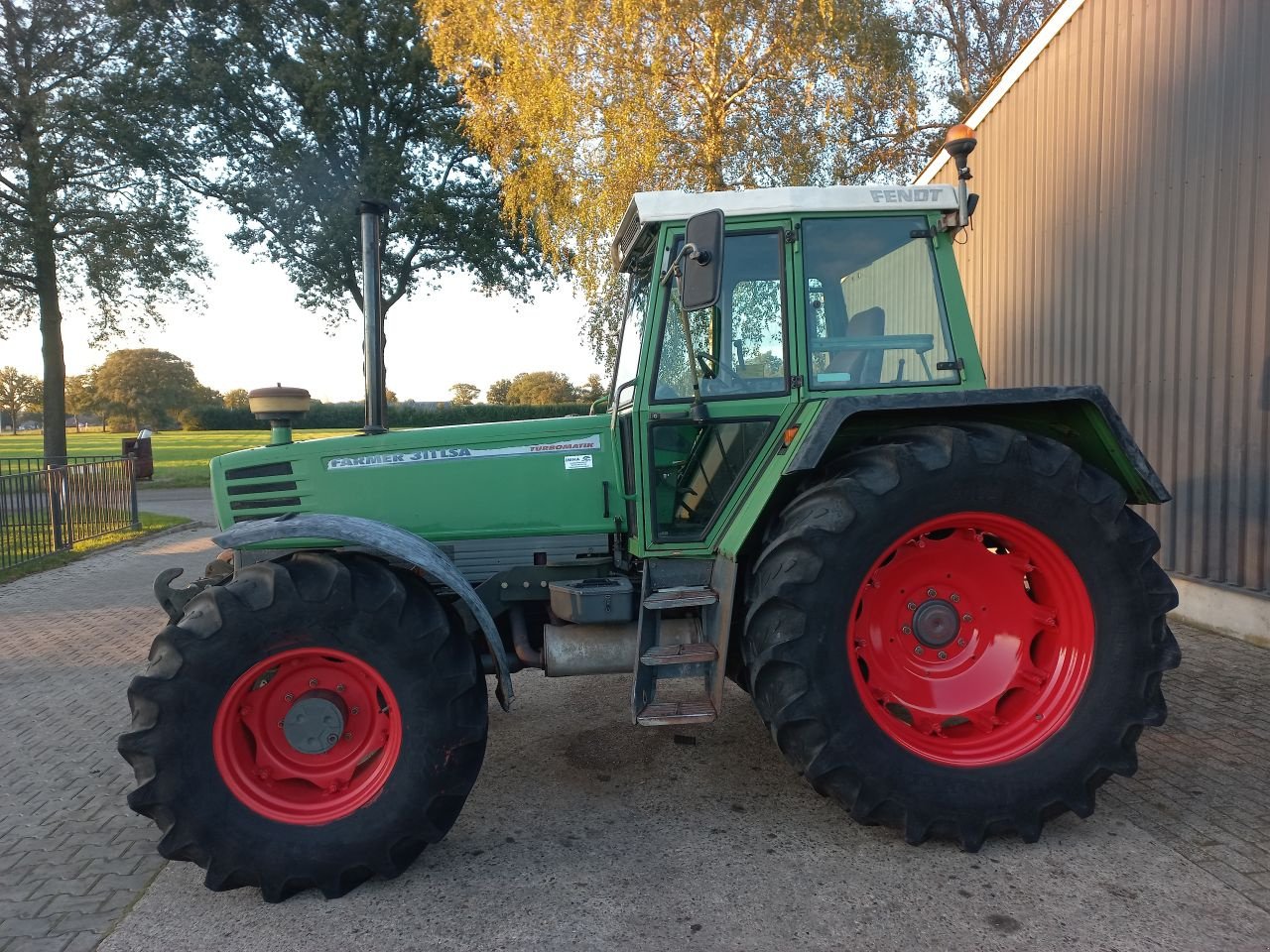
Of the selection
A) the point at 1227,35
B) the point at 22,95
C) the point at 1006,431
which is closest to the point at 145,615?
the point at 1006,431

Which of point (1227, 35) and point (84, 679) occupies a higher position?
point (1227, 35)

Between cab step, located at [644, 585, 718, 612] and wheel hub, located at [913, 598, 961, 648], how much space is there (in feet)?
2.56

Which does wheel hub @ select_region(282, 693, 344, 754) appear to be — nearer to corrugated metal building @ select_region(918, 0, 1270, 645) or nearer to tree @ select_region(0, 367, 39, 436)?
corrugated metal building @ select_region(918, 0, 1270, 645)

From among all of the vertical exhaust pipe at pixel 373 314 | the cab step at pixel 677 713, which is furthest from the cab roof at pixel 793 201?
the cab step at pixel 677 713

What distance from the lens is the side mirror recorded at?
2.78m

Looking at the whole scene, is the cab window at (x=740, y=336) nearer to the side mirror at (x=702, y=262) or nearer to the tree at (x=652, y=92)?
the side mirror at (x=702, y=262)

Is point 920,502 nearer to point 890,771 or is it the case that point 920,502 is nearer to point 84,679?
point 890,771

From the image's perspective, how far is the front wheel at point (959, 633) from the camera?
2.81 metres

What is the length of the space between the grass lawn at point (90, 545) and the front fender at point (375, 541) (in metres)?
7.64

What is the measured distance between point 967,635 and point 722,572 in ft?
3.21

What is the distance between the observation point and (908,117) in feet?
43.8

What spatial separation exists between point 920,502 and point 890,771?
0.95 meters

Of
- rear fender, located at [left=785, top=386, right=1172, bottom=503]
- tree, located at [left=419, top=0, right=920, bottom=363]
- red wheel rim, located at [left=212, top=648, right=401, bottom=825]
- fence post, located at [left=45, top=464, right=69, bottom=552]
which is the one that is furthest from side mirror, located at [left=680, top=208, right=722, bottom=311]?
fence post, located at [left=45, top=464, right=69, bottom=552]

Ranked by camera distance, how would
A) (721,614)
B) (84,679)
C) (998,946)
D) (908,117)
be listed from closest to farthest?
1. (998,946)
2. (721,614)
3. (84,679)
4. (908,117)
